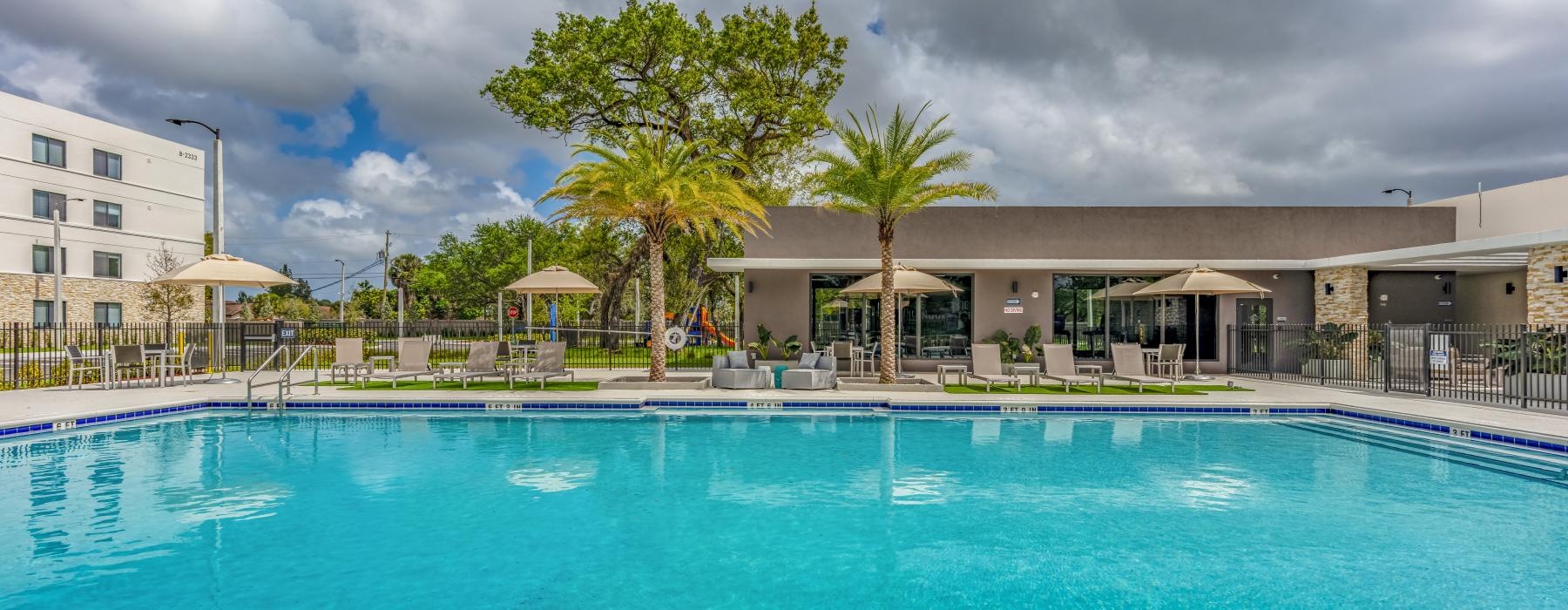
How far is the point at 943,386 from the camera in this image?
13734 millimetres

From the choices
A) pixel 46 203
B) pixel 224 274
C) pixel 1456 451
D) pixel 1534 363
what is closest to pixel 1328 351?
pixel 1534 363

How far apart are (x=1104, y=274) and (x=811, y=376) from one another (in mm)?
8581

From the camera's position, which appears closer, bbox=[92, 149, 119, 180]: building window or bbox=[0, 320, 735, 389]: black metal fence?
bbox=[0, 320, 735, 389]: black metal fence

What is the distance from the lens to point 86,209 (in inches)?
1160

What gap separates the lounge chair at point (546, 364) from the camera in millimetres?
13445

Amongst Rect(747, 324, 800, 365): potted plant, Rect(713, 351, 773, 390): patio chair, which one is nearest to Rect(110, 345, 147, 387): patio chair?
Rect(713, 351, 773, 390): patio chair

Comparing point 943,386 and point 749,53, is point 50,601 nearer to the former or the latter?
point 943,386

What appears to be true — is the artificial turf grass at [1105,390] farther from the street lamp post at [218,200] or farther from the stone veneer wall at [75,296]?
the stone veneer wall at [75,296]

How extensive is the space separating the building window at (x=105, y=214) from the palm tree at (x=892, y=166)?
33.9 metres

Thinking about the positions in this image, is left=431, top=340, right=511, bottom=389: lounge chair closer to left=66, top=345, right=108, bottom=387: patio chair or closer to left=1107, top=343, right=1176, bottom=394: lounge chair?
left=66, top=345, right=108, bottom=387: patio chair

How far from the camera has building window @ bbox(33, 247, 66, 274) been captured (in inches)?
1100

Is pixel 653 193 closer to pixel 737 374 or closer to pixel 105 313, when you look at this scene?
pixel 737 374

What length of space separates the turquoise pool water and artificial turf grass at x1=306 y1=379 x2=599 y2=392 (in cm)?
398

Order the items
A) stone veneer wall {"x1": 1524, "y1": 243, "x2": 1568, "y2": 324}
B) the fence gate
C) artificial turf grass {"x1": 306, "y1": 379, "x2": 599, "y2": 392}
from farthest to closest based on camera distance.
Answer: artificial turf grass {"x1": 306, "y1": 379, "x2": 599, "y2": 392} < the fence gate < stone veneer wall {"x1": 1524, "y1": 243, "x2": 1568, "y2": 324}
